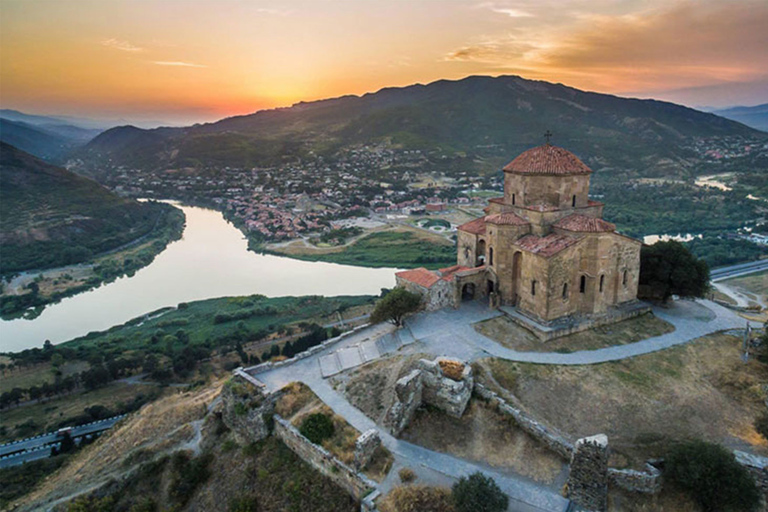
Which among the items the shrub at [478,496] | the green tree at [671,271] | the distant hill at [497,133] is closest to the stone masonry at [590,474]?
the shrub at [478,496]

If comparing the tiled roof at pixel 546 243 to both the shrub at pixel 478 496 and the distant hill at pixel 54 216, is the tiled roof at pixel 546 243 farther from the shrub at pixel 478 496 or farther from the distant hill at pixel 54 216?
the distant hill at pixel 54 216

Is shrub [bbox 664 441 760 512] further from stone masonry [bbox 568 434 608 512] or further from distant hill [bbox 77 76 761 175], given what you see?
distant hill [bbox 77 76 761 175]

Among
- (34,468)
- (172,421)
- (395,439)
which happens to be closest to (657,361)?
(395,439)

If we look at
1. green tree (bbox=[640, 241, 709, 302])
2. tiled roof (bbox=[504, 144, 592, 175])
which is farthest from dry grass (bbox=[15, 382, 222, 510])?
green tree (bbox=[640, 241, 709, 302])

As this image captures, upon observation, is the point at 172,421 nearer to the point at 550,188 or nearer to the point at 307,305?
the point at 550,188

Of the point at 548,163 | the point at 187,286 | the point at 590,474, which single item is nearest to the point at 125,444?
the point at 590,474
